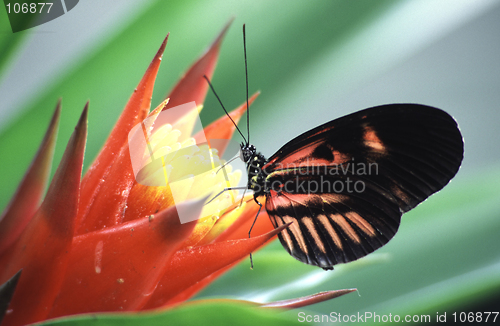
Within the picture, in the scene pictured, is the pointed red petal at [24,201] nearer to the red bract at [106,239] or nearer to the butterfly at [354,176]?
the red bract at [106,239]

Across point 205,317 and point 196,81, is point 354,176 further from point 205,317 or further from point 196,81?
point 205,317

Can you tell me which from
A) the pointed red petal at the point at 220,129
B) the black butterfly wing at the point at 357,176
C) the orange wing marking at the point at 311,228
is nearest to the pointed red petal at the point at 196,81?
the pointed red petal at the point at 220,129

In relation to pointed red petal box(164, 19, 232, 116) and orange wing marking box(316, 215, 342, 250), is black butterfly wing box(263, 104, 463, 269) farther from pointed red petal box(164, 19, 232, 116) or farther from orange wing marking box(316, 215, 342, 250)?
pointed red petal box(164, 19, 232, 116)

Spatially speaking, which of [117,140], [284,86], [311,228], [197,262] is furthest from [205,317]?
[284,86]

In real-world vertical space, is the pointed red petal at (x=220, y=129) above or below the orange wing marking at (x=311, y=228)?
above

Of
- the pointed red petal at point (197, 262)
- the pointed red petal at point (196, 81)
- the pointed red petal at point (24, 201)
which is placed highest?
the pointed red petal at point (196, 81)

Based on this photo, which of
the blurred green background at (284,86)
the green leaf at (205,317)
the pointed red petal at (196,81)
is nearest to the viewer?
the green leaf at (205,317)

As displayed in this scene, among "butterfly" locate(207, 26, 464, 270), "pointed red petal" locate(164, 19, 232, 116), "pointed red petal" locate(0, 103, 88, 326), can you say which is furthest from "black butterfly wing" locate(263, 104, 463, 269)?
"pointed red petal" locate(0, 103, 88, 326)

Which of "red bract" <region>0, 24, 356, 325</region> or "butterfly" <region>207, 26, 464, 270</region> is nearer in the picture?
"red bract" <region>0, 24, 356, 325</region>
